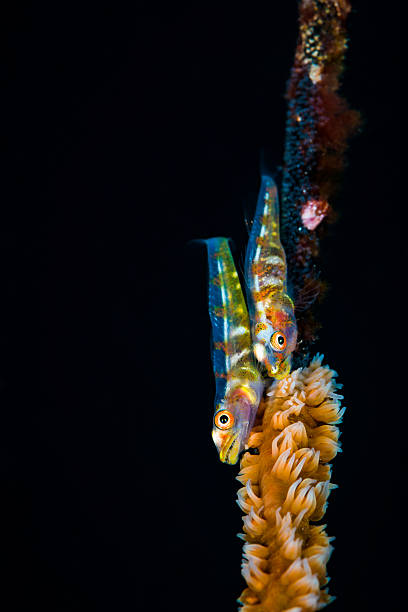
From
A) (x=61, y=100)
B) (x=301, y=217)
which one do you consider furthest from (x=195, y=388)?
(x=61, y=100)

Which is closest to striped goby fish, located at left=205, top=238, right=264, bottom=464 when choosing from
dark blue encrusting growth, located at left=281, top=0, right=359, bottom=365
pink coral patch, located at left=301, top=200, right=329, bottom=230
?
dark blue encrusting growth, located at left=281, top=0, right=359, bottom=365

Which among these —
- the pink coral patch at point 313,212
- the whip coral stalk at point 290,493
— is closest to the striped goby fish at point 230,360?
A: the whip coral stalk at point 290,493

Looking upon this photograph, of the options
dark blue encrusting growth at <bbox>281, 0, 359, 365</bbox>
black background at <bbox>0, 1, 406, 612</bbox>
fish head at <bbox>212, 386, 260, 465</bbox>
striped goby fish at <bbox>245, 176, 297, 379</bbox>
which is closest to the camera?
fish head at <bbox>212, 386, 260, 465</bbox>

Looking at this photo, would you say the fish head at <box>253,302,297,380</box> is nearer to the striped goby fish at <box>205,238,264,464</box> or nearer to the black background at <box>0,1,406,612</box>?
the striped goby fish at <box>205,238,264,464</box>

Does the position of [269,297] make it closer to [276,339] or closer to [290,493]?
[276,339]

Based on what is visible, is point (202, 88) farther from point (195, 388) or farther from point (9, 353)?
point (9, 353)

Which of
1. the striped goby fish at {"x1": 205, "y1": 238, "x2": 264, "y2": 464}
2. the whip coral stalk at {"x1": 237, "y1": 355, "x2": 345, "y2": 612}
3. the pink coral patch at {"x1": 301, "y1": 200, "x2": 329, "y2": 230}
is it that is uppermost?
the pink coral patch at {"x1": 301, "y1": 200, "x2": 329, "y2": 230}

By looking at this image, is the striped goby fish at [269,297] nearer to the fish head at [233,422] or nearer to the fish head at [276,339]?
the fish head at [276,339]
